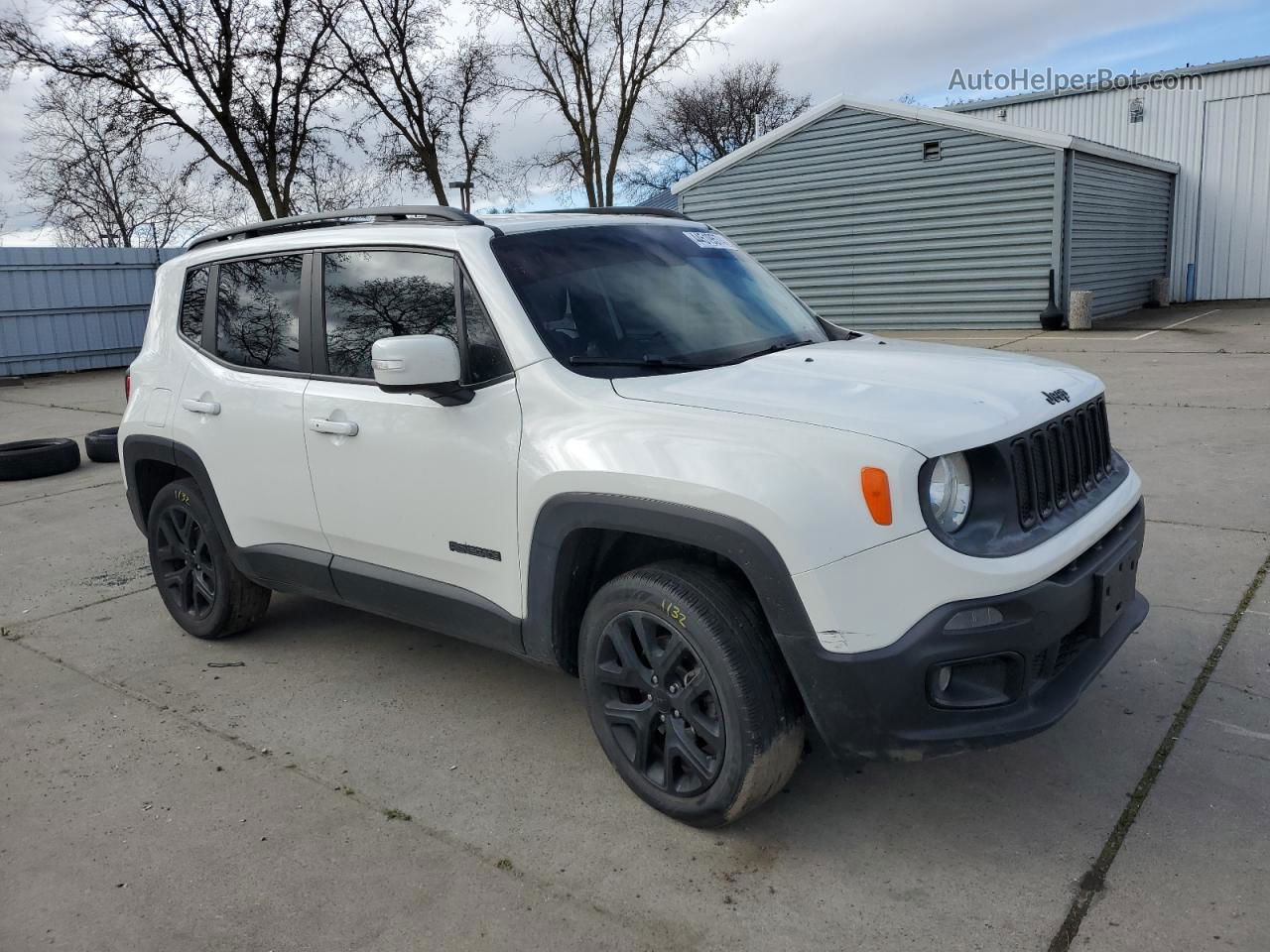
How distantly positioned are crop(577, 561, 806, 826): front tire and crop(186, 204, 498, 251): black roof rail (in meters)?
1.49

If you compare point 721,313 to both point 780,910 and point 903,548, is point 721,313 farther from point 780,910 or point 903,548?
point 780,910

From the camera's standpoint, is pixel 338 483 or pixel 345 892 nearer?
pixel 345 892

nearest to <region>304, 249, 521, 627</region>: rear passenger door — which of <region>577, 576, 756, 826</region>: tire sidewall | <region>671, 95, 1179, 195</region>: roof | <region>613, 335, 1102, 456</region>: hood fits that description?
<region>577, 576, 756, 826</region>: tire sidewall

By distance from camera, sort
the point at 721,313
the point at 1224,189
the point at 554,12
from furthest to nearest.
A: 1. the point at 554,12
2. the point at 1224,189
3. the point at 721,313

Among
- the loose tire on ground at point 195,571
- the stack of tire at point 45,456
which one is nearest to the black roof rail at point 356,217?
the loose tire on ground at point 195,571

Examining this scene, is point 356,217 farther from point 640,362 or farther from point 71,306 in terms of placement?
point 71,306

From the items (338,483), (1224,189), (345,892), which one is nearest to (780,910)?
(345,892)

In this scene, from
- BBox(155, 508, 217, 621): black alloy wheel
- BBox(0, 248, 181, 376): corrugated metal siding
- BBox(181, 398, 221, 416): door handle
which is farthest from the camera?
BBox(0, 248, 181, 376): corrugated metal siding

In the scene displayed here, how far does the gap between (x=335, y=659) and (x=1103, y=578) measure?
10.5ft

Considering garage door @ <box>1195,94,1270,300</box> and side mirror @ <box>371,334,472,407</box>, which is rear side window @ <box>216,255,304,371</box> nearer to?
Result: side mirror @ <box>371,334,472,407</box>

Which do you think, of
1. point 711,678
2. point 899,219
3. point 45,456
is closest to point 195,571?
point 711,678

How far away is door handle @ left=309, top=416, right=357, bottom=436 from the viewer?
12.5 feet

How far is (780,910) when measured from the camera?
279 cm

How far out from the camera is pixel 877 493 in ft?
8.63
